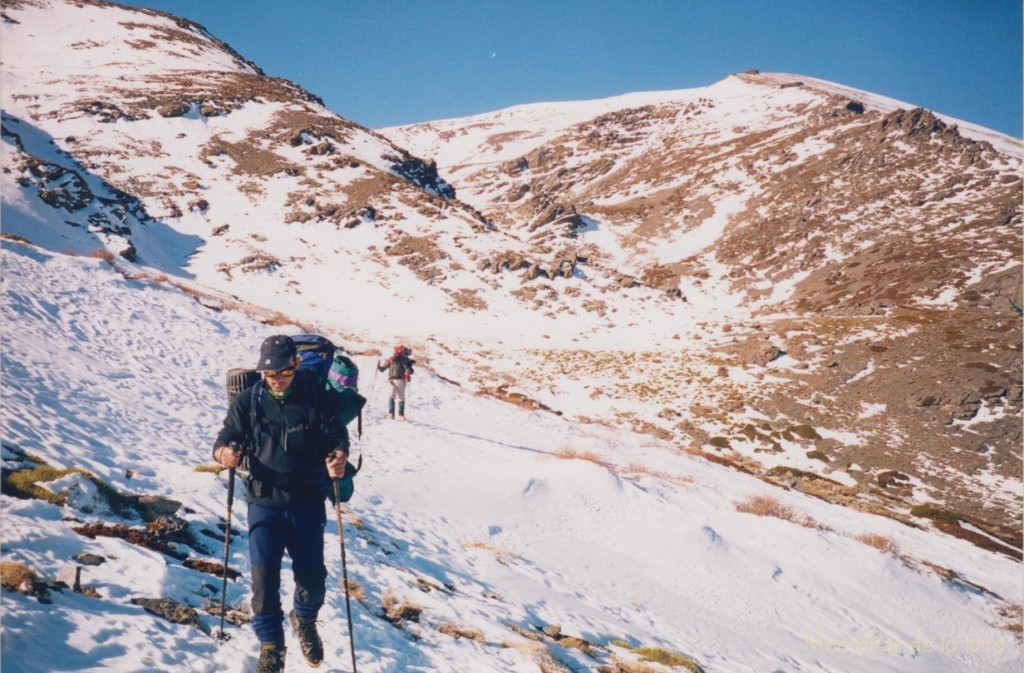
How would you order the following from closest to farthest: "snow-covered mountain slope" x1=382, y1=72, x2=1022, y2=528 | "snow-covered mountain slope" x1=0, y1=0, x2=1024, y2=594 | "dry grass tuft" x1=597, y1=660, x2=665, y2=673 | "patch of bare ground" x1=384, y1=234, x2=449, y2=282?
"dry grass tuft" x1=597, y1=660, x2=665, y2=673
"snow-covered mountain slope" x1=382, y1=72, x2=1022, y2=528
"snow-covered mountain slope" x1=0, y1=0, x2=1024, y2=594
"patch of bare ground" x1=384, y1=234, x2=449, y2=282

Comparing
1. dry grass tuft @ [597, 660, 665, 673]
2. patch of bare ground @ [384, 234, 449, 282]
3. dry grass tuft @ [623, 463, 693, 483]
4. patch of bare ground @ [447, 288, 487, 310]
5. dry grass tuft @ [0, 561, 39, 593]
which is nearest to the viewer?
dry grass tuft @ [0, 561, 39, 593]

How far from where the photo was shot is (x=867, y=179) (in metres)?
78.7

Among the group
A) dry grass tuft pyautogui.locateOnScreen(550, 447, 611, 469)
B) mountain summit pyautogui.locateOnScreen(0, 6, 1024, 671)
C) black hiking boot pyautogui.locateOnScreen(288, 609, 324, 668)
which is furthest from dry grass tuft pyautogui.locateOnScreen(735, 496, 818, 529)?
black hiking boot pyautogui.locateOnScreen(288, 609, 324, 668)

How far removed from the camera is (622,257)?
78.8 m

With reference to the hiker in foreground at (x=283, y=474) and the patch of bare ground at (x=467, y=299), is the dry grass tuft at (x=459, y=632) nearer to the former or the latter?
the hiker in foreground at (x=283, y=474)

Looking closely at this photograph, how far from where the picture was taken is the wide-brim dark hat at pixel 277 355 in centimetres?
432

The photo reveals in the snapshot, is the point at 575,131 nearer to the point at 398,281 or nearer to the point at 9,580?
the point at 398,281

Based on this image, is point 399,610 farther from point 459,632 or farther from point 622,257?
point 622,257

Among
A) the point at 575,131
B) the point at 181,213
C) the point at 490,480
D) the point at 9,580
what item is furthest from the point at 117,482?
the point at 575,131

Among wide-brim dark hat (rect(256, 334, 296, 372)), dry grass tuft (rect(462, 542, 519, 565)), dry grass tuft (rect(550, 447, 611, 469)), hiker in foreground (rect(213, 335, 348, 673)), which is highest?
wide-brim dark hat (rect(256, 334, 296, 372))

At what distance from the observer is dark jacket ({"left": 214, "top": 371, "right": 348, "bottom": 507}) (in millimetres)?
4426

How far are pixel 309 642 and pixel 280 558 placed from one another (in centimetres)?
97

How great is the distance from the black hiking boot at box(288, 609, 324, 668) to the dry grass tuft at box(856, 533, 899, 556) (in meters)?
15.2

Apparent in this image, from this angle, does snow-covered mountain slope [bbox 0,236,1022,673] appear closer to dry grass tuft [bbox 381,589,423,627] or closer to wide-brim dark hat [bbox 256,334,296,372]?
dry grass tuft [bbox 381,589,423,627]
